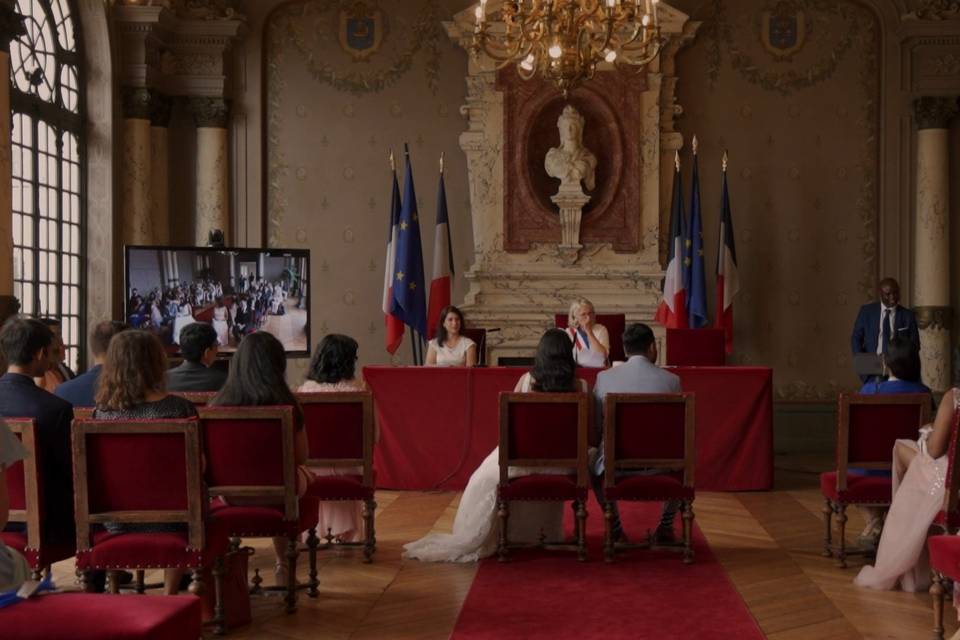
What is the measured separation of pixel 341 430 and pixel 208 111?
263 inches

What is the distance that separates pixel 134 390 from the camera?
4.52 metres

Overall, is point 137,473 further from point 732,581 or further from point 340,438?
point 732,581

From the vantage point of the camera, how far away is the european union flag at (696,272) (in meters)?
11.3

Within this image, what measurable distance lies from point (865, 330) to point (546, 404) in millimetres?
5330

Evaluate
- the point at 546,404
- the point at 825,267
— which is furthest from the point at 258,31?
the point at 546,404

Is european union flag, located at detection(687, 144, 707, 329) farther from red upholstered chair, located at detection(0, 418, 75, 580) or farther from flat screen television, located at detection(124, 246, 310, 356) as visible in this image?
red upholstered chair, located at detection(0, 418, 75, 580)

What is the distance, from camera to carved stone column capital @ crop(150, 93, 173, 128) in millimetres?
11469

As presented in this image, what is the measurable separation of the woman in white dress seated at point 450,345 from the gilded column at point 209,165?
3.38 m

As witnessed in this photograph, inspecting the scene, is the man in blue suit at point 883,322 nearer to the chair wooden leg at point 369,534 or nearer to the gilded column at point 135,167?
the chair wooden leg at point 369,534

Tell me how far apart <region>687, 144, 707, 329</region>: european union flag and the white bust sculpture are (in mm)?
1044

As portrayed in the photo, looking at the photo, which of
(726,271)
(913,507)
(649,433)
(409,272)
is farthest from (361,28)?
(913,507)

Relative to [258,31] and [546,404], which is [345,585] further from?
[258,31]

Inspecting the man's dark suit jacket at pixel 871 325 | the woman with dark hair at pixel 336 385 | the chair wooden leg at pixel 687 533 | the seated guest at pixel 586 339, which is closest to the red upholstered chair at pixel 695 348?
the seated guest at pixel 586 339

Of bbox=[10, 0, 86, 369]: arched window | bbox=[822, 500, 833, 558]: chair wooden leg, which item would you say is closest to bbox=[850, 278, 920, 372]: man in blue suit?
bbox=[822, 500, 833, 558]: chair wooden leg
